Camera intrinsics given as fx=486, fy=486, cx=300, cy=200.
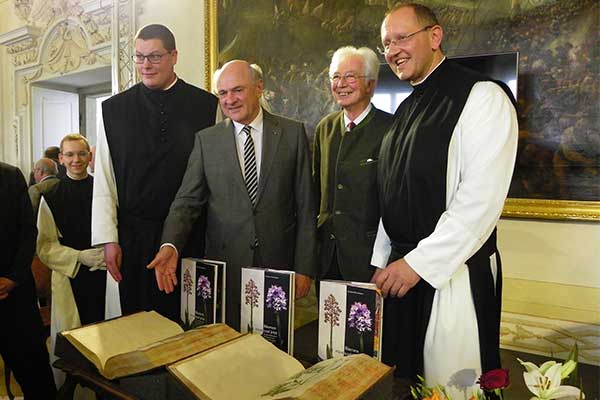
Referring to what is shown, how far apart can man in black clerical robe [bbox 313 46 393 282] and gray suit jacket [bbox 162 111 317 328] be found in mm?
140

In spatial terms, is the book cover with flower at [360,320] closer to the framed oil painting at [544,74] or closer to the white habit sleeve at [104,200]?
the white habit sleeve at [104,200]

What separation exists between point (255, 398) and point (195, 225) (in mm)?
998

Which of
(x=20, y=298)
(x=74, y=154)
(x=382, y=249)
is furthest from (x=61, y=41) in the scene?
(x=382, y=249)

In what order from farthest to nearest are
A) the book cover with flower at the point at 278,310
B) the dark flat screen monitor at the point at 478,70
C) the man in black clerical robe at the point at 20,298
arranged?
the dark flat screen monitor at the point at 478,70 < the man in black clerical robe at the point at 20,298 < the book cover with flower at the point at 278,310

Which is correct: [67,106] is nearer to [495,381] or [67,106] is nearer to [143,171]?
[143,171]

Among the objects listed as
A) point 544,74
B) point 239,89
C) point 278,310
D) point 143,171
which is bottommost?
point 278,310

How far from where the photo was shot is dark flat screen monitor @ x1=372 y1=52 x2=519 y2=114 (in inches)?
106

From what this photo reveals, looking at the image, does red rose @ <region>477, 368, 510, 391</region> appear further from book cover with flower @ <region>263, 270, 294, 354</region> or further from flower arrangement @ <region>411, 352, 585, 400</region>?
book cover with flower @ <region>263, 270, 294, 354</region>

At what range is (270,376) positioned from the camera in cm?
92

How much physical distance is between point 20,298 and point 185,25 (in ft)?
8.72

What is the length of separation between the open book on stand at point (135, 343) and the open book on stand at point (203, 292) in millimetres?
87

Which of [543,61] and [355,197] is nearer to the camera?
[355,197]

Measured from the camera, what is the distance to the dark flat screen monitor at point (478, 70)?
268 centimetres

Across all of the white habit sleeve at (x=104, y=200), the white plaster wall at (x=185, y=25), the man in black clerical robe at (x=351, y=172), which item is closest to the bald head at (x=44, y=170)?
the white habit sleeve at (x=104, y=200)
